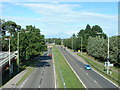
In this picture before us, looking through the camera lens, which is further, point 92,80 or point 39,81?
point 92,80

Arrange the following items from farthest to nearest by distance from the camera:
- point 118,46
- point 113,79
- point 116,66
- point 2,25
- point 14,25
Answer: point 14,25, point 2,25, point 116,66, point 118,46, point 113,79

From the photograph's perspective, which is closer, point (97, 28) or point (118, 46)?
point (118, 46)

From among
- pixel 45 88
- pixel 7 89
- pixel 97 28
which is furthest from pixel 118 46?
pixel 97 28

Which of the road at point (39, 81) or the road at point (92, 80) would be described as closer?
the road at point (39, 81)

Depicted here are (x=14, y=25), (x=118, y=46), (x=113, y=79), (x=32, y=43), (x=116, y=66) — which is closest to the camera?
(x=113, y=79)

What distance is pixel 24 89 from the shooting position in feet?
101

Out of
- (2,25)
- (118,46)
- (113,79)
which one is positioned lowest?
(113,79)

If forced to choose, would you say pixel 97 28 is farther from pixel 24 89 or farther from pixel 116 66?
pixel 24 89

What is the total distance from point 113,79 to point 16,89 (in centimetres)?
1800

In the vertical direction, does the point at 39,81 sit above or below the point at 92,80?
above

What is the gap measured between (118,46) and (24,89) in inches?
1180

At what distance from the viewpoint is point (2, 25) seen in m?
87.3

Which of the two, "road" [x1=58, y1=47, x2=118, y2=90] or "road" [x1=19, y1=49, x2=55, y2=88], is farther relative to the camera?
"road" [x1=58, y1=47, x2=118, y2=90]

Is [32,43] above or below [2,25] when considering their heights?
below
